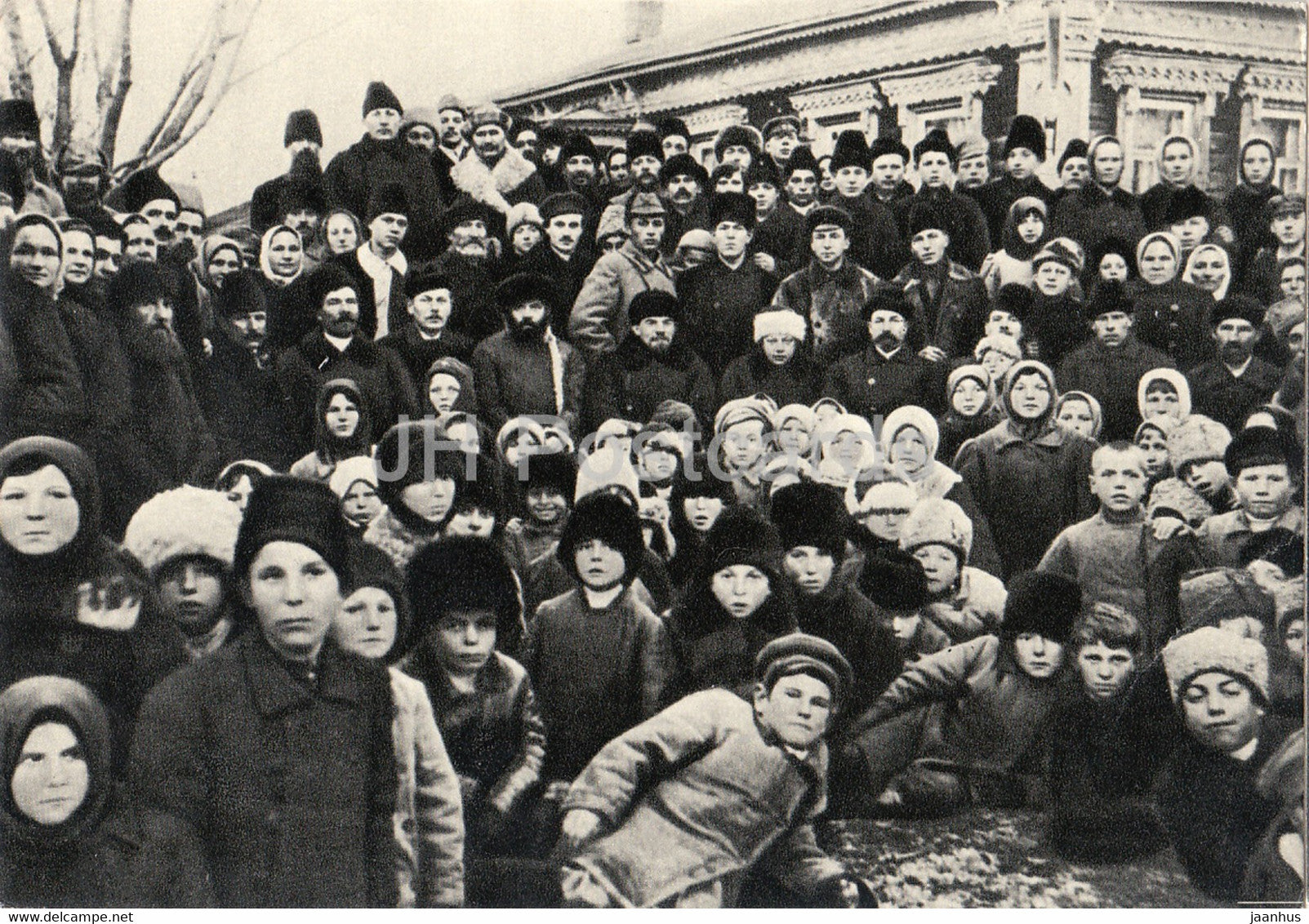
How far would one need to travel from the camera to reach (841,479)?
15.4 ft

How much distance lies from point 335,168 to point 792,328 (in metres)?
1.82

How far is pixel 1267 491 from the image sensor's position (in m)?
4.81

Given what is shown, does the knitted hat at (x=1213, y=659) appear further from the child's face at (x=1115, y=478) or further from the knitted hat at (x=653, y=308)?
the knitted hat at (x=653, y=308)

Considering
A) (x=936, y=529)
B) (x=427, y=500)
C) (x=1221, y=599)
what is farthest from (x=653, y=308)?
(x=1221, y=599)

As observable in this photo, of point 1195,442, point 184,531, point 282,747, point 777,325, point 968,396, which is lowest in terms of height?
point 282,747

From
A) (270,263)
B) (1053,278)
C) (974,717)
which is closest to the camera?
(974,717)

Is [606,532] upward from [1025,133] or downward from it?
downward

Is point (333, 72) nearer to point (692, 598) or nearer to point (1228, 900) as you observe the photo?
point (692, 598)

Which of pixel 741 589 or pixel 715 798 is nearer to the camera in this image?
pixel 715 798

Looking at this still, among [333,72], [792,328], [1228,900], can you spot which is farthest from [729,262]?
[1228,900]

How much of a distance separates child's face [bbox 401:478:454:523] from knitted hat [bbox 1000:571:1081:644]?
2.07m

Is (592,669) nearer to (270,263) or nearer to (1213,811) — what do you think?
(270,263)

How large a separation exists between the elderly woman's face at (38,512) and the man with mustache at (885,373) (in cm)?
273

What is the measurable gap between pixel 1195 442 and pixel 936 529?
108 centimetres
